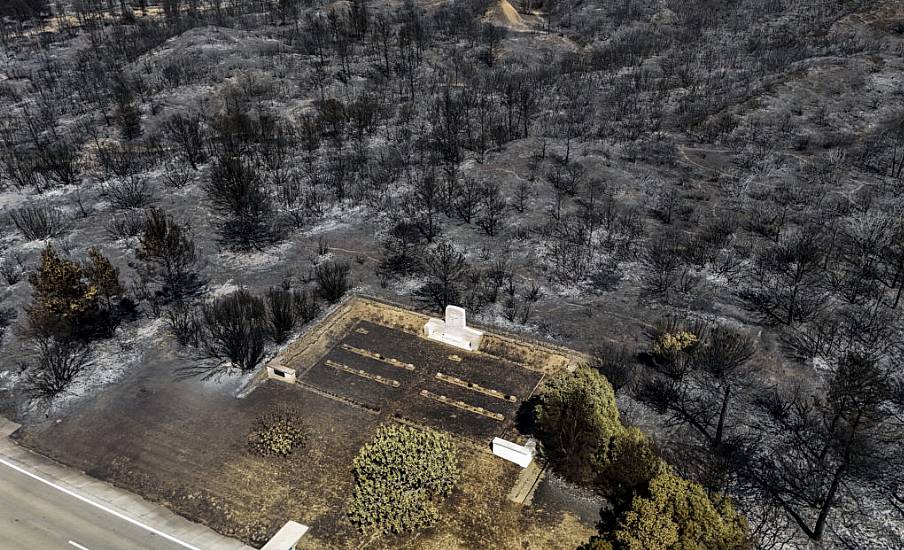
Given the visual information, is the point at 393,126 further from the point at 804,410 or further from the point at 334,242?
the point at 804,410

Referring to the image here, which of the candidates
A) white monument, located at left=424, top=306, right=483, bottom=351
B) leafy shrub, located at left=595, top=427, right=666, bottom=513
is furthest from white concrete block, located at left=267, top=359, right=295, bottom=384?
leafy shrub, located at left=595, top=427, right=666, bottom=513

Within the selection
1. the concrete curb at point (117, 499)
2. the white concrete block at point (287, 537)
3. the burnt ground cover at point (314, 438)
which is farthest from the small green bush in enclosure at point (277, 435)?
the concrete curb at point (117, 499)

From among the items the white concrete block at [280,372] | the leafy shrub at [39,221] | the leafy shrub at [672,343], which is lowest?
the white concrete block at [280,372]

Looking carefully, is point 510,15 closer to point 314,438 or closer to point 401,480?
point 314,438

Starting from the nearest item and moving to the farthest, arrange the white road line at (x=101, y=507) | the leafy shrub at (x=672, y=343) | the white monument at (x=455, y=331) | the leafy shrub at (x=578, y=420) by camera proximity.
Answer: the white road line at (x=101, y=507) → the leafy shrub at (x=578, y=420) → the leafy shrub at (x=672, y=343) → the white monument at (x=455, y=331)

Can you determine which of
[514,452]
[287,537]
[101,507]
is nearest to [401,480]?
[287,537]

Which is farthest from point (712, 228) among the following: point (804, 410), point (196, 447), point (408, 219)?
point (196, 447)

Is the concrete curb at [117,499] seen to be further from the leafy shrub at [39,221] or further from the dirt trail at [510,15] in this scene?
the dirt trail at [510,15]
